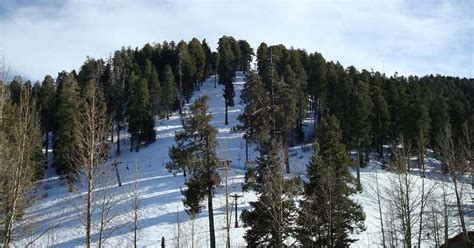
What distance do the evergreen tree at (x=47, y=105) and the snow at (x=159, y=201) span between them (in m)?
10.7

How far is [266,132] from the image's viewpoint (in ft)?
96.2

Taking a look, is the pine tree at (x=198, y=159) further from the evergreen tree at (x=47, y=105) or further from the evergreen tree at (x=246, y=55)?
the evergreen tree at (x=246, y=55)

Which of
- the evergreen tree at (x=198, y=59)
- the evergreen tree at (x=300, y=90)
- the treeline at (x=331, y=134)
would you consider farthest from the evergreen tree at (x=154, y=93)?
the evergreen tree at (x=300, y=90)

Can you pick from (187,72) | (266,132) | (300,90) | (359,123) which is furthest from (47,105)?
(266,132)

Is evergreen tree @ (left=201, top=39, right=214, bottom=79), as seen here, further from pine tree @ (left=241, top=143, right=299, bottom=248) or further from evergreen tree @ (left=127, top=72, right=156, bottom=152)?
pine tree @ (left=241, top=143, right=299, bottom=248)

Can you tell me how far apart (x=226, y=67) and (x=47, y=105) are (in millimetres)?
34484

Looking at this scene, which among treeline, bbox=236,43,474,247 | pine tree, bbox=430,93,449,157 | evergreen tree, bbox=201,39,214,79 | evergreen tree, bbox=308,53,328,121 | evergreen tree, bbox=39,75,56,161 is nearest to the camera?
treeline, bbox=236,43,474,247

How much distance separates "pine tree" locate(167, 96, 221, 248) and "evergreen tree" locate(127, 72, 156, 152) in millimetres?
40455

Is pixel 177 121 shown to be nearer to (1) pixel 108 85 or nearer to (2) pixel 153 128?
(2) pixel 153 128

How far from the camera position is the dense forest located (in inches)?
758

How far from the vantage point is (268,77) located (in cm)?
2988

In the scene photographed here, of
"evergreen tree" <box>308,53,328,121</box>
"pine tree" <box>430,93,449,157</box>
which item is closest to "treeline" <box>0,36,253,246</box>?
"evergreen tree" <box>308,53,328,121</box>

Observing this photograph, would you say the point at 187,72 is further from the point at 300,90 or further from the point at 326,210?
the point at 326,210

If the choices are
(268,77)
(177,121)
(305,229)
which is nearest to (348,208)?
(305,229)
